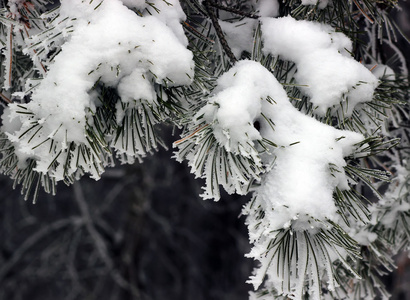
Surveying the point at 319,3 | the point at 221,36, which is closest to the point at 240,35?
the point at 221,36

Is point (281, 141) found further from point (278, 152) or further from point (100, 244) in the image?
point (100, 244)

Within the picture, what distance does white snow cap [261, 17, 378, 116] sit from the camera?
90 centimetres

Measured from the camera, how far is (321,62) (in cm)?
91

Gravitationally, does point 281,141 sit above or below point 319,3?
below

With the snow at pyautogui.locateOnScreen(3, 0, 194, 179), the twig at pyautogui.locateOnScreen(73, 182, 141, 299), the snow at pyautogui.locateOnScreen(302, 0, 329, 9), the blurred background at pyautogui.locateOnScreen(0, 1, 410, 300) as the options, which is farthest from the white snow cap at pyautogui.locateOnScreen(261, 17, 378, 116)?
the twig at pyautogui.locateOnScreen(73, 182, 141, 299)

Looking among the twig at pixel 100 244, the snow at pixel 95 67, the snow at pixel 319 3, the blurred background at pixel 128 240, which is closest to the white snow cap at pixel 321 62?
the snow at pixel 319 3

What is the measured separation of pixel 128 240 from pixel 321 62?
2.96 metres

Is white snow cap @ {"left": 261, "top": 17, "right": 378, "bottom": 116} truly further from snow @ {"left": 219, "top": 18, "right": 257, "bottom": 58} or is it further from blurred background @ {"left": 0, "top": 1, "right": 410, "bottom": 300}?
blurred background @ {"left": 0, "top": 1, "right": 410, "bottom": 300}

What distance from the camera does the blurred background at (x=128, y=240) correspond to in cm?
362

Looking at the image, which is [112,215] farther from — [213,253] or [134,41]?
[134,41]

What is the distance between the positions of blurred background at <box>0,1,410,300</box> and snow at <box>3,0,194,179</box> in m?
2.68

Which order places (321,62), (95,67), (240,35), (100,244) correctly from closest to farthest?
(95,67) < (321,62) < (240,35) < (100,244)

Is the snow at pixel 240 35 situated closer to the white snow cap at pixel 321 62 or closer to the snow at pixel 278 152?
the white snow cap at pixel 321 62

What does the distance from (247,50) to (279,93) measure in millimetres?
246
